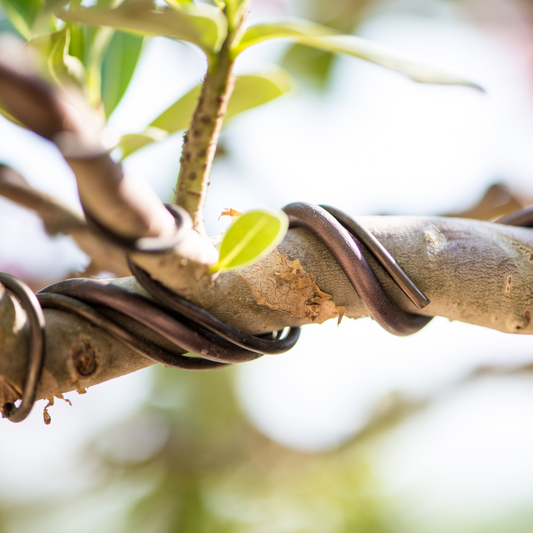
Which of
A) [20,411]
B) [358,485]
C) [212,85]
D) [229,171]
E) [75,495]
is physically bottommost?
[75,495]

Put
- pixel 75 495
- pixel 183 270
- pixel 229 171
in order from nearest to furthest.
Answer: pixel 183 270 → pixel 229 171 → pixel 75 495

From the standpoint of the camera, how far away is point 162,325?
31 cm

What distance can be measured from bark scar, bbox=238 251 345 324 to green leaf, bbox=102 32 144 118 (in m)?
0.51

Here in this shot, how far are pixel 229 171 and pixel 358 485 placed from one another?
128cm

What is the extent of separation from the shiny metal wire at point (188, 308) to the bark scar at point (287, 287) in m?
0.03

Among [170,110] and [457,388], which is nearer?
[170,110]

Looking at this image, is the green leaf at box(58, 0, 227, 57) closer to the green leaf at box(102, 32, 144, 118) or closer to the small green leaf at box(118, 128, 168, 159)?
the small green leaf at box(118, 128, 168, 159)

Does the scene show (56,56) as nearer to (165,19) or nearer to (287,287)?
(165,19)

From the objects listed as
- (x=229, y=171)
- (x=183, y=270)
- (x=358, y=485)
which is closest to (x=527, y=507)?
(x=358, y=485)

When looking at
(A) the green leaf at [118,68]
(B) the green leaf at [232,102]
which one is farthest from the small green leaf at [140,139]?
(A) the green leaf at [118,68]

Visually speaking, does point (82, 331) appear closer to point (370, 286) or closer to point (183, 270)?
point (183, 270)

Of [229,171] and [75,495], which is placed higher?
[229,171]

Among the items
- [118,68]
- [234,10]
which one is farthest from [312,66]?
[234,10]

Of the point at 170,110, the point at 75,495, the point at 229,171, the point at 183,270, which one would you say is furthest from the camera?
the point at 75,495
